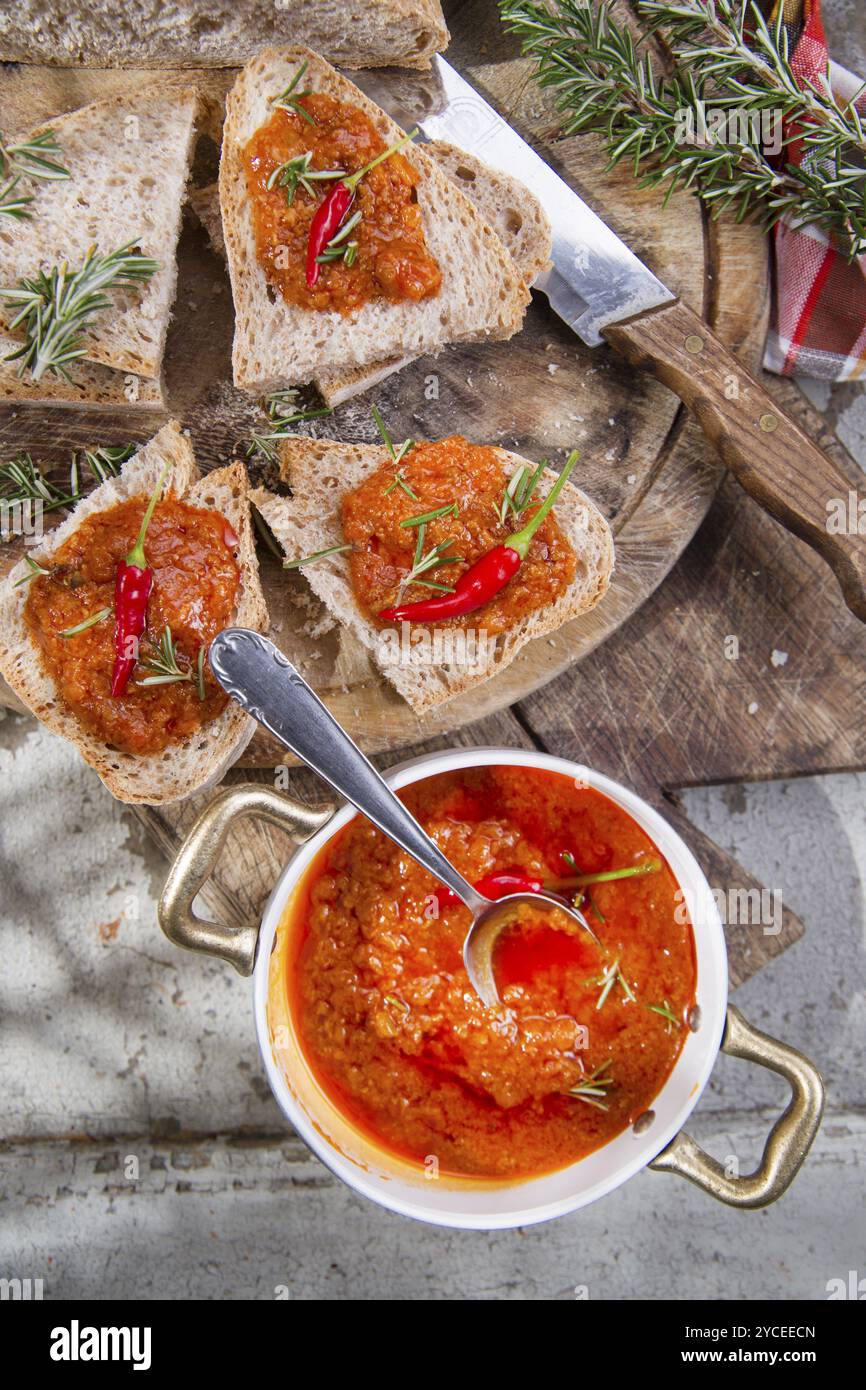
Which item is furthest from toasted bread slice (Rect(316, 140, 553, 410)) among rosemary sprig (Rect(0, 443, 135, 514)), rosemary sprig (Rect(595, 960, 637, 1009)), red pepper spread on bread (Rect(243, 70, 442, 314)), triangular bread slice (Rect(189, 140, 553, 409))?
rosemary sprig (Rect(595, 960, 637, 1009))

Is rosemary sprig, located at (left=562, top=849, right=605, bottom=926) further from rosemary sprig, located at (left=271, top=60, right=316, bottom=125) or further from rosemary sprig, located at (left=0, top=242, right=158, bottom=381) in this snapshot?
rosemary sprig, located at (left=271, top=60, right=316, bottom=125)

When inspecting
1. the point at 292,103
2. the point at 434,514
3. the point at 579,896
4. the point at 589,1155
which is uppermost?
the point at 292,103

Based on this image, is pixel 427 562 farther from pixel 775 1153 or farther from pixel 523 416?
pixel 775 1153

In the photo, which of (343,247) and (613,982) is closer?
(613,982)

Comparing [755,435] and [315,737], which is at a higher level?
[755,435]

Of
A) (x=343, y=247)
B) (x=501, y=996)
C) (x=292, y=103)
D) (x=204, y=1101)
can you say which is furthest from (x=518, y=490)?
(x=204, y=1101)

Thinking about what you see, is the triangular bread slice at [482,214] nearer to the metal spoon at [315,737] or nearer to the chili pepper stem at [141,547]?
the chili pepper stem at [141,547]
